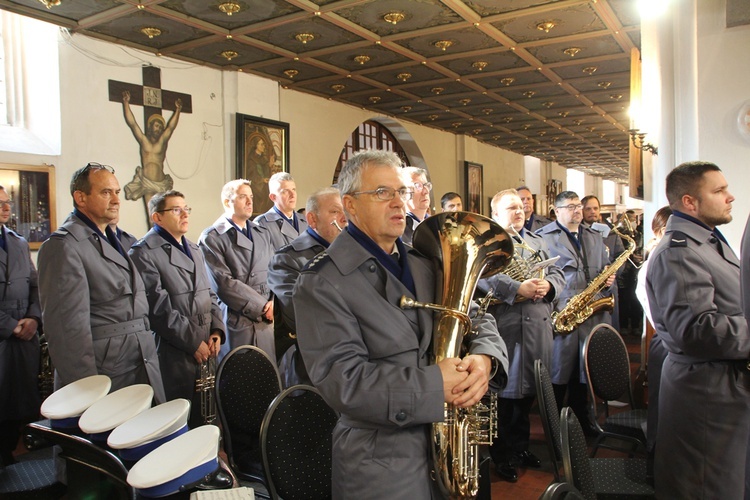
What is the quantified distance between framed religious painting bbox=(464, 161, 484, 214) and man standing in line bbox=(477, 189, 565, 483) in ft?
35.4

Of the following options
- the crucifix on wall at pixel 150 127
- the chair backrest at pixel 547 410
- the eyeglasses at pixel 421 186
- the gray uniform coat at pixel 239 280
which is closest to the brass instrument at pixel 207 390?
the gray uniform coat at pixel 239 280

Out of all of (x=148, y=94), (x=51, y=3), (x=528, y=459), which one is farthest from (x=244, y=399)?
(x=148, y=94)

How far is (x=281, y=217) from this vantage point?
5.44m

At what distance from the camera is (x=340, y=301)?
1731 mm

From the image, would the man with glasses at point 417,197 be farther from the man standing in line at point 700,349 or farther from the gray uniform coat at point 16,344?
the gray uniform coat at point 16,344

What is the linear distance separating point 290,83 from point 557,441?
26.4 ft

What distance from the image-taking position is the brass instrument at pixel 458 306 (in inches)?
69.8

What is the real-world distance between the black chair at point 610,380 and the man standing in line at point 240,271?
2569mm

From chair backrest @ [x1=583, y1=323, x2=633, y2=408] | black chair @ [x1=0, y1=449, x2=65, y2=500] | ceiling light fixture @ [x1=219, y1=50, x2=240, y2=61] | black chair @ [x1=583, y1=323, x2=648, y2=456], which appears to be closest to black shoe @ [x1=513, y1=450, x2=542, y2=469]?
black chair @ [x1=583, y1=323, x2=648, y2=456]

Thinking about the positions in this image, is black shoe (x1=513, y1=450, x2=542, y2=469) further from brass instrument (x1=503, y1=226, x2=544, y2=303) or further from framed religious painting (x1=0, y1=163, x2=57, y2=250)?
framed religious painting (x1=0, y1=163, x2=57, y2=250)

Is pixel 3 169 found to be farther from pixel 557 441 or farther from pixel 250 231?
pixel 557 441

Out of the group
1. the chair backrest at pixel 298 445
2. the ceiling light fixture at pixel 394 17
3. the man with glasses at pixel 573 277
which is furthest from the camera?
the ceiling light fixture at pixel 394 17

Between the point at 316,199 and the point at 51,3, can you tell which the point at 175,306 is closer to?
the point at 316,199

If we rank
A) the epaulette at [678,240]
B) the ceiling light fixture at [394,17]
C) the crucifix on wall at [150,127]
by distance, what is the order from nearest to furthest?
the epaulette at [678,240], the ceiling light fixture at [394,17], the crucifix on wall at [150,127]
